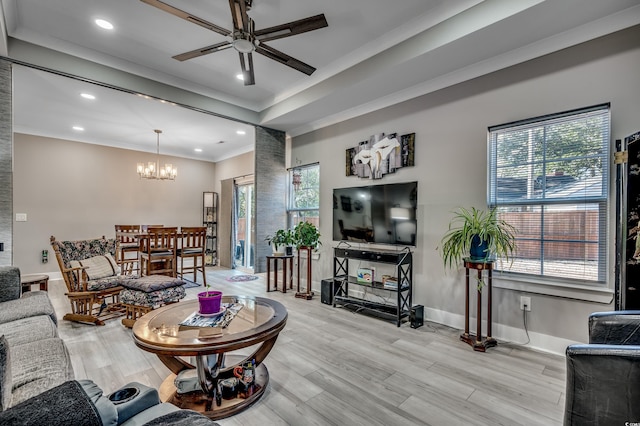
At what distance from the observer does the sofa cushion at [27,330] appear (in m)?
1.79

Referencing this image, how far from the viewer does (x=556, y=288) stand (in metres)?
2.63

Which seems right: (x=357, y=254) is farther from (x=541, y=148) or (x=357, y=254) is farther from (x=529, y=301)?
(x=541, y=148)

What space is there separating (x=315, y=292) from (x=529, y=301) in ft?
9.59

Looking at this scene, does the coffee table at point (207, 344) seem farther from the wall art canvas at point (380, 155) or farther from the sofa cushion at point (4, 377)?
the wall art canvas at point (380, 155)

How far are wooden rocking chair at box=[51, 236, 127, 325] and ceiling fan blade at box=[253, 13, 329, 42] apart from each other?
308 centimetres

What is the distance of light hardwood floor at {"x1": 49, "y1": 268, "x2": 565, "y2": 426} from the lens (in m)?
1.81

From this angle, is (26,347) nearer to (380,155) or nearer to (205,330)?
(205,330)

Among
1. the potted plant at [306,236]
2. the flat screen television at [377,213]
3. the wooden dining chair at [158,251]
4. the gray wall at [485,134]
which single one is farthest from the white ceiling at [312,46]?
the wooden dining chair at [158,251]

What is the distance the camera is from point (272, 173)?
538cm

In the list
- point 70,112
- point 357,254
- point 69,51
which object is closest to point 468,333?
point 357,254

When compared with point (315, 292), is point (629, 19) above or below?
above

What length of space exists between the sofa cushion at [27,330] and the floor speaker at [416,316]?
3.08 meters

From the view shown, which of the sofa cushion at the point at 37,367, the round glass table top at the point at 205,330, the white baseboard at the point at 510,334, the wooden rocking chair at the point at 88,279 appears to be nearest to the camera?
the sofa cushion at the point at 37,367

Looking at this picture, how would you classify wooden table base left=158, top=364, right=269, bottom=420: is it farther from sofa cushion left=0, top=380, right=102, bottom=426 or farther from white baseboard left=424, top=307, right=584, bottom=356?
white baseboard left=424, top=307, right=584, bottom=356
